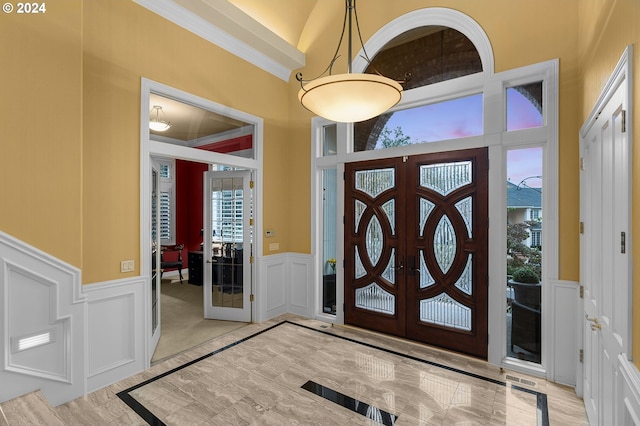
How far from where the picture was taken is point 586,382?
2488 millimetres

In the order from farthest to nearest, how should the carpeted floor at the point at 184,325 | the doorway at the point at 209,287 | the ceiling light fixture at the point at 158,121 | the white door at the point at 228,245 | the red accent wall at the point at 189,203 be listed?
the red accent wall at the point at 189,203 < the white door at the point at 228,245 < the doorway at the point at 209,287 < the carpeted floor at the point at 184,325 < the ceiling light fixture at the point at 158,121

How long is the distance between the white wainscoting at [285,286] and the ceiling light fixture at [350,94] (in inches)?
107

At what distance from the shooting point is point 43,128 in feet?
7.88

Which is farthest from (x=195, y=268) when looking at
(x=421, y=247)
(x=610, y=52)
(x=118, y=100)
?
(x=610, y=52)

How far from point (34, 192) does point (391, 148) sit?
355cm

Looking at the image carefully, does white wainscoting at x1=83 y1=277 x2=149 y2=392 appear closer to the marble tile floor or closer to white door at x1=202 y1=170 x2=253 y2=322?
the marble tile floor

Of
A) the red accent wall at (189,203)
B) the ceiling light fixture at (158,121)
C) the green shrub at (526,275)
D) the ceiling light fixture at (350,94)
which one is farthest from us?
the red accent wall at (189,203)

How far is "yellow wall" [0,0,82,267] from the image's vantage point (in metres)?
2.25

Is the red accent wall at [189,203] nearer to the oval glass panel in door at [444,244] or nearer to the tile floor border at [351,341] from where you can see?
the tile floor border at [351,341]

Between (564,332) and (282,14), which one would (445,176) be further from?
(282,14)

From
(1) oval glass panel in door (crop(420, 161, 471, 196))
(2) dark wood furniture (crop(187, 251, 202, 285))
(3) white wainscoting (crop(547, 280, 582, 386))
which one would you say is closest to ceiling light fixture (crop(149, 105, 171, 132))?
(1) oval glass panel in door (crop(420, 161, 471, 196))

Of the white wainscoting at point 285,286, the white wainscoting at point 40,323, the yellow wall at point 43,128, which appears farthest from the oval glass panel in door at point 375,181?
the white wainscoting at point 40,323

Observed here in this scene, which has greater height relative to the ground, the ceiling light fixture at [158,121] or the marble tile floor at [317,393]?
the ceiling light fixture at [158,121]

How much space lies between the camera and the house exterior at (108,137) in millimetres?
2258
